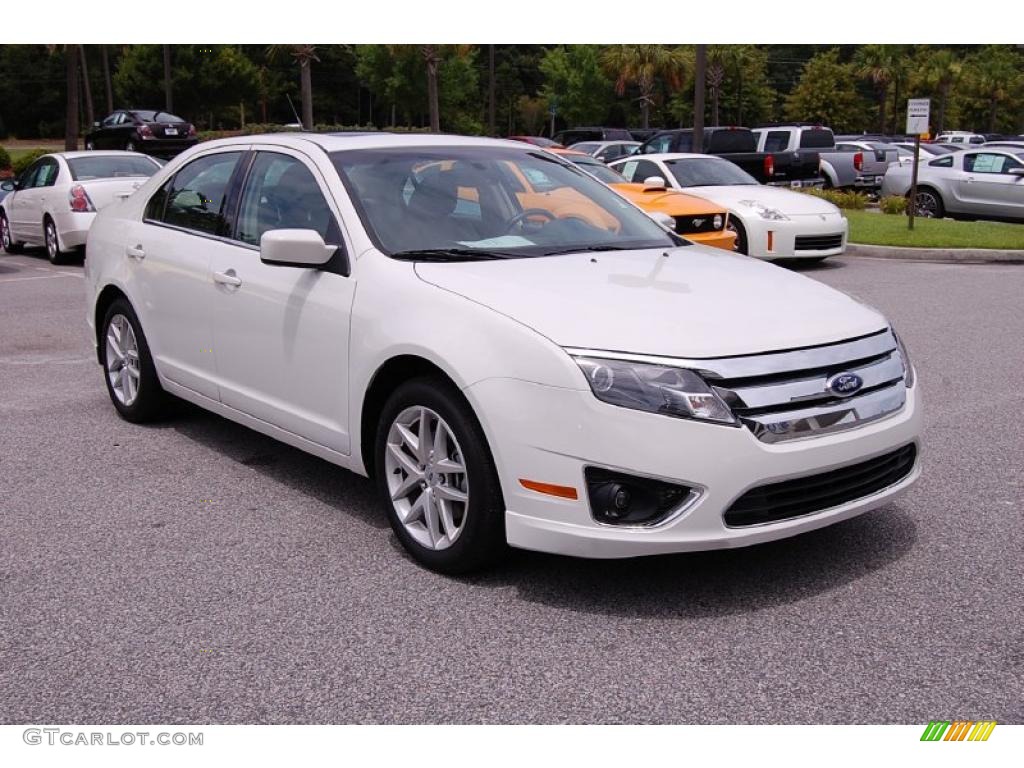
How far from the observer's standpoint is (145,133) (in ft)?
105

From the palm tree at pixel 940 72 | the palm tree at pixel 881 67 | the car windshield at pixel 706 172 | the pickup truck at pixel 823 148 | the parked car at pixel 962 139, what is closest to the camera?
the car windshield at pixel 706 172

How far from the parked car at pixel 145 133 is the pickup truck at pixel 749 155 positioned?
52.4 feet

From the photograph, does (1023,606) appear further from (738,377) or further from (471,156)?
(471,156)

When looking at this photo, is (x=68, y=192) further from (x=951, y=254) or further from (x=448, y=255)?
(x=448, y=255)

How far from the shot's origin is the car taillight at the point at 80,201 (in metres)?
14.9

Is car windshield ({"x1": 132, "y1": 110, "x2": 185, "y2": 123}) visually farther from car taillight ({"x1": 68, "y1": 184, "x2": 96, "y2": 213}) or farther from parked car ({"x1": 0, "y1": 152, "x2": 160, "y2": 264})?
car taillight ({"x1": 68, "y1": 184, "x2": 96, "y2": 213})

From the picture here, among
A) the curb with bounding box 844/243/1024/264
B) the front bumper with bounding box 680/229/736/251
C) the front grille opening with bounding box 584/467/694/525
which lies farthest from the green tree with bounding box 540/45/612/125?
the front grille opening with bounding box 584/467/694/525

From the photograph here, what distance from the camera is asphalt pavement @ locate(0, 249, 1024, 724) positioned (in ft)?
10.8

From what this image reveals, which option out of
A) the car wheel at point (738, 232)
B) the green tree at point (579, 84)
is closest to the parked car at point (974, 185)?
the car wheel at point (738, 232)

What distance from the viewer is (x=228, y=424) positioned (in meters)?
6.58

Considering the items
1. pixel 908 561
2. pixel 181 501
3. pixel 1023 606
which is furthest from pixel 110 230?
pixel 1023 606

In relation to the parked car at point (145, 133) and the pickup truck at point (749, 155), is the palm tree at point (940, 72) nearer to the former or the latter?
the parked car at point (145, 133)

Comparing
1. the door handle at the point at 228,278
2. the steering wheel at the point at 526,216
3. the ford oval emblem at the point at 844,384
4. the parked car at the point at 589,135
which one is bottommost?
the parked car at the point at 589,135

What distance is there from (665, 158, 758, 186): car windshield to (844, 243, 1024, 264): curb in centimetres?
210
